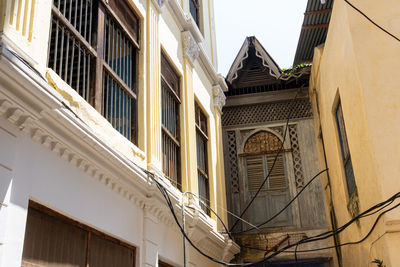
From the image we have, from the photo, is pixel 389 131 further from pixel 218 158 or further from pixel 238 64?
pixel 238 64

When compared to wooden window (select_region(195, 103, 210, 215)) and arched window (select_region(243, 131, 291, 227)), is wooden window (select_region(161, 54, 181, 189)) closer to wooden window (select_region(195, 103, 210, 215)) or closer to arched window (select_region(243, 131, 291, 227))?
wooden window (select_region(195, 103, 210, 215))

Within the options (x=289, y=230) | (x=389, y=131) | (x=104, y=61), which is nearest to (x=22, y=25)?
(x=104, y=61)

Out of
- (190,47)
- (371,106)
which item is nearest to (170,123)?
(190,47)

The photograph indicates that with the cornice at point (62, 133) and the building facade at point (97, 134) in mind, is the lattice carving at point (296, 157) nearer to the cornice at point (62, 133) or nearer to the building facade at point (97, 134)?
the building facade at point (97, 134)

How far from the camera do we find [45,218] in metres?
5.26

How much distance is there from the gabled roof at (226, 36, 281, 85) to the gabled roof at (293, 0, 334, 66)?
801mm

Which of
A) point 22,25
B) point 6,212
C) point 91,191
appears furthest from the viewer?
point 91,191

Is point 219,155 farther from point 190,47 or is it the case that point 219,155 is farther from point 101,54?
point 101,54

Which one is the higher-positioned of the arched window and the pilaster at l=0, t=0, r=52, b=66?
the arched window

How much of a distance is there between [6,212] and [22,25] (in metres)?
1.94

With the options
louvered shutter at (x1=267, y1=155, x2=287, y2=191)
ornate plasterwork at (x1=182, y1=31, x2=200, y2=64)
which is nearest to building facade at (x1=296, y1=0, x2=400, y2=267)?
ornate plasterwork at (x1=182, y1=31, x2=200, y2=64)

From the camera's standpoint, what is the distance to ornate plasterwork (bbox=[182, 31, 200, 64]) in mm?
11078

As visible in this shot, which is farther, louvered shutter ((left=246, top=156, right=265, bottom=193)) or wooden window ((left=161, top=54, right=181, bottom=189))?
louvered shutter ((left=246, top=156, right=265, bottom=193))

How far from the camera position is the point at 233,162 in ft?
46.3
